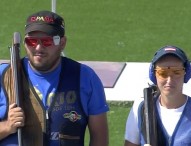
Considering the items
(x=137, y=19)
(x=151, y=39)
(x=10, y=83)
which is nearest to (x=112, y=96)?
(x=151, y=39)

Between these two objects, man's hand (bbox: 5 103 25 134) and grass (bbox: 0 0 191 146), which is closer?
man's hand (bbox: 5 103 25 134)

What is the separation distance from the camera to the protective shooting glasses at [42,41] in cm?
518

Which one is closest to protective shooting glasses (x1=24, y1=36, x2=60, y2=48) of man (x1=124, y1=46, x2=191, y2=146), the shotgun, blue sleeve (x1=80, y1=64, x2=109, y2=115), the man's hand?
the shotgun

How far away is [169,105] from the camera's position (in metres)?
4.98

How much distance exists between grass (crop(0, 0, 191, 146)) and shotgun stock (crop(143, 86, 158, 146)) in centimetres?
571

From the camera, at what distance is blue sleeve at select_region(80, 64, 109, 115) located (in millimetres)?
5297

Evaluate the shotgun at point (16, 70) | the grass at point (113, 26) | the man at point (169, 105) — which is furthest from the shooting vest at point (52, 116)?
the grass at point (113, 26)

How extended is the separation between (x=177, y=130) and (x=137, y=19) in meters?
7.50

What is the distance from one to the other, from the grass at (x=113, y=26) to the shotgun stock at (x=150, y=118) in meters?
5.71

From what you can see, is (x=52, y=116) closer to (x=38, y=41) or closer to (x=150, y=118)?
(x=38, y=41)

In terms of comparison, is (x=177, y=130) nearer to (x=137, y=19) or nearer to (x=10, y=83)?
(x=10, y=83)

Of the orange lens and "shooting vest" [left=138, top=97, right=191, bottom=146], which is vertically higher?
the orange lens

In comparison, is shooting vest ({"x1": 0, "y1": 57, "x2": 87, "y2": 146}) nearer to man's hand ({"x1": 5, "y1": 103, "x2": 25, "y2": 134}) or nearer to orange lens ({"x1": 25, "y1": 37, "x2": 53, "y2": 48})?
man's hand ({"x1": 5, "y1": 103, "x2": 25, "y2": 134})

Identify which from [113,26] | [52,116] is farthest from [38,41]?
[113,26]
